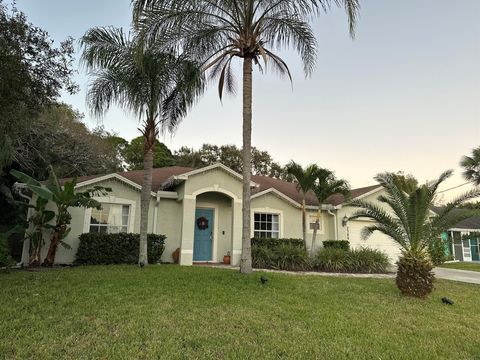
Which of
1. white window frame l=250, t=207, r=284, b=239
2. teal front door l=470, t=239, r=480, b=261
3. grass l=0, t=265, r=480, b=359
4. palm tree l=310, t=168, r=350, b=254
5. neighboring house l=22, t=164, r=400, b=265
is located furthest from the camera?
teal front door l=470, t=239, r=480, b=261

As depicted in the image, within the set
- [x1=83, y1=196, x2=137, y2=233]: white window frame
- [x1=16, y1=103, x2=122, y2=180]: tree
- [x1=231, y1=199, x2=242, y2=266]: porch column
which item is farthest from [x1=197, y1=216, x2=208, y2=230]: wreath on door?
[x1=16, y1=103, x2=122, y2=180]: tree

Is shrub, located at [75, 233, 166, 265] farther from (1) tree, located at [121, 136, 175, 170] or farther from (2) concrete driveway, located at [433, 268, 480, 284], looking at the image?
(1) tree, located at [121, 136, 175, 170]

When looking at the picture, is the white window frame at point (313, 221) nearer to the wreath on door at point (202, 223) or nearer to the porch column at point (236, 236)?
the porch column at point (236, 236)

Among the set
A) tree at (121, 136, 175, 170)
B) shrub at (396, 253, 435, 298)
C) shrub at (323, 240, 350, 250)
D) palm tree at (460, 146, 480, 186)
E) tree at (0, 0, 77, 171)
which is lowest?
shrub at (396, 253, 435, 298)

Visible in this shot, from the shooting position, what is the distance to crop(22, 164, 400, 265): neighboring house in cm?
1344

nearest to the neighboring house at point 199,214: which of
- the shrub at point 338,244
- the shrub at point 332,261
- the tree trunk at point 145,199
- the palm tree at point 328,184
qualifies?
the shrub at point 338,244

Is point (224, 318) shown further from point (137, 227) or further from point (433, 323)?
point (137, 227)

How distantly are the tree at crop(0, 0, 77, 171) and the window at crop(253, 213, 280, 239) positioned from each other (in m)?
10.4

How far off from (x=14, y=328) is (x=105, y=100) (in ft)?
30.9

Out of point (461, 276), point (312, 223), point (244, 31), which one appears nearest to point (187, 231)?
point (312, 223)

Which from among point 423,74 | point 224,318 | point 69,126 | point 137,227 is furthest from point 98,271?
point 423,74

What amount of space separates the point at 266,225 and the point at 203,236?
11.2 ft

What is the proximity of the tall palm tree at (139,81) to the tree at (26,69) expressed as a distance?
2954 millimetres

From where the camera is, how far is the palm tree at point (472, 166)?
24016mm
